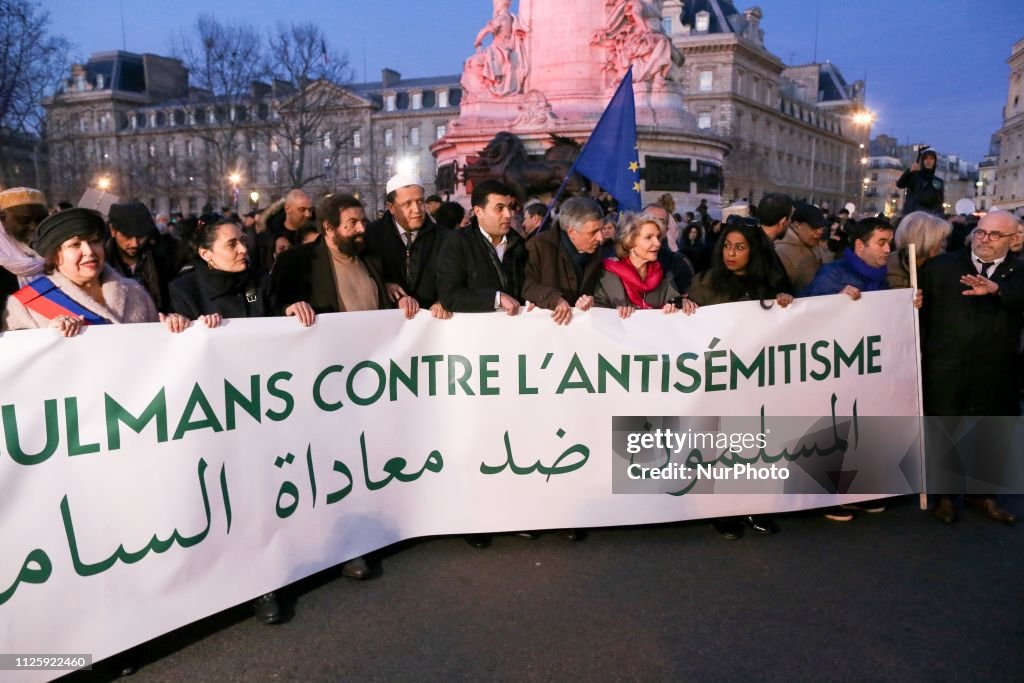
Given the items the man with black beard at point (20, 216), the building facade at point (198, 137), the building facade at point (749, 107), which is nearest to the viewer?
the man with black beard at point (20, 216)

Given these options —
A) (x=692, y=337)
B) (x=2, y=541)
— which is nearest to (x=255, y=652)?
(x=2, y=541)

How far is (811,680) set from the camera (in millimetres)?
2982

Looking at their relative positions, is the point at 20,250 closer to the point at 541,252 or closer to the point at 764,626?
the point at 541,252

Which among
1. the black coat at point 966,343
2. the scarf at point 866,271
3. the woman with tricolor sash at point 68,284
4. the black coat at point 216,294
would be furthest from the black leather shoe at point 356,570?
the black coat at point 966,343

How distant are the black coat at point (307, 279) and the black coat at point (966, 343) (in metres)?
3.47

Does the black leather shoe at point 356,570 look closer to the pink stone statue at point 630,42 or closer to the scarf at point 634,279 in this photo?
the scarf at point 634,279

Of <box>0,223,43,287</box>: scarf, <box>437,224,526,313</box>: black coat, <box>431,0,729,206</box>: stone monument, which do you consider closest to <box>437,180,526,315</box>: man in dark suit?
<box>437,224,526,313</box>: black coat

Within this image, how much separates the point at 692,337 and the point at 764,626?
150cm

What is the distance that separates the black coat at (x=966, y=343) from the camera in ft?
15.0

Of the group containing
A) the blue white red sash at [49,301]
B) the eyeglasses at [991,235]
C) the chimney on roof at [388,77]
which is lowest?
the blue white red sash at [49,301]

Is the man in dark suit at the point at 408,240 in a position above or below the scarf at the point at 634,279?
above

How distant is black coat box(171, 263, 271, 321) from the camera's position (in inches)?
144

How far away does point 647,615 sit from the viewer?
3.48m

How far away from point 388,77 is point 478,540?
8047cm
